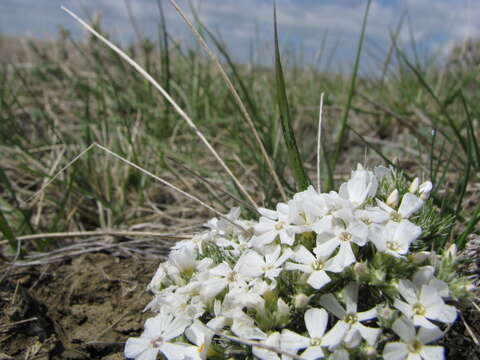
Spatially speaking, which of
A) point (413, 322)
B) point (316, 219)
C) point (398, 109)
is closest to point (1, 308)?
point (316, 219)

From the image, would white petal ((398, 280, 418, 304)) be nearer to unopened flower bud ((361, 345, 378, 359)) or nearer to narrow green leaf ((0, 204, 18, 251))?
unopened flower bud ((361, 345, 378, 359))

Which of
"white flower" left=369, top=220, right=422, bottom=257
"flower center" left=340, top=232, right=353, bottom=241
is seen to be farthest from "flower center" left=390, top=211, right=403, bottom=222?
"flower center" left=340, top=232, right=353, bottom=241

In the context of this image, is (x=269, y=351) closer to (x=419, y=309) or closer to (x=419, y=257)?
(x=419, y=309)

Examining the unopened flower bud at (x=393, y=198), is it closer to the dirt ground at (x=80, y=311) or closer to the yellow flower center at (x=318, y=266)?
the yellow flower center at (x=318, y=266)

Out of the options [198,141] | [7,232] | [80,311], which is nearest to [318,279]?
[80,311]

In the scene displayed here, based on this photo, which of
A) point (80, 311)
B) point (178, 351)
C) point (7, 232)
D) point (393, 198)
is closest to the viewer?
point (178, 351)

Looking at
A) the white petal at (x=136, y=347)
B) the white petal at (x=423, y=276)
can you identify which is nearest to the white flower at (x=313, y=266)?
the white petal at (x=423, y=276)

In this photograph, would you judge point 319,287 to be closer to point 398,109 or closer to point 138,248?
point 138,248
